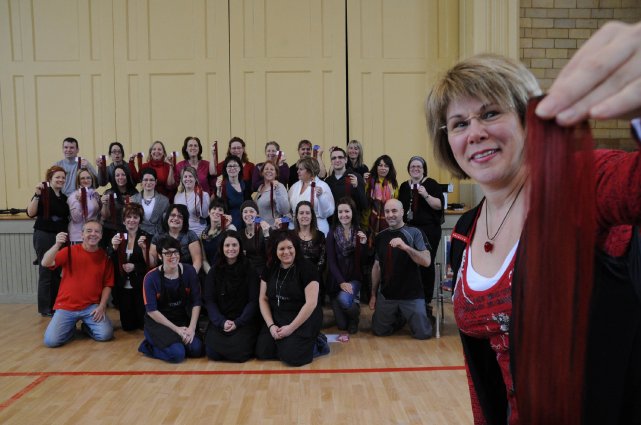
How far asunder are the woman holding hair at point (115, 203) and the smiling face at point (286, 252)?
6.62ft

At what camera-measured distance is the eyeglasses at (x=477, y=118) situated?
104 centimetres

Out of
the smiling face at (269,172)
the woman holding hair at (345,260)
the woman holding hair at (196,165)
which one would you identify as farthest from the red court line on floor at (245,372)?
the woman holding hair at (196,165)

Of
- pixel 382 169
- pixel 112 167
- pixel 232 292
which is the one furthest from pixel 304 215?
pixel 112 167

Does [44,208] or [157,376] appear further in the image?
[44,208]

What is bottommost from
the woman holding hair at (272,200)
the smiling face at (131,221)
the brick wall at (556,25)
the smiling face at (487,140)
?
the smiling face at (131,221)

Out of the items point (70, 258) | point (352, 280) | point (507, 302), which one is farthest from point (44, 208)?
point (507, 302)

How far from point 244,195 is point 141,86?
333 cm

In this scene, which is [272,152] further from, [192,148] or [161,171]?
[161,171]

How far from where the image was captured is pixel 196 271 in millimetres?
5559

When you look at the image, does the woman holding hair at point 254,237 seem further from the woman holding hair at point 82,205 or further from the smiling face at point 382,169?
the woman holding hair at point 82,205

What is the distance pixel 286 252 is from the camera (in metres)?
5.02

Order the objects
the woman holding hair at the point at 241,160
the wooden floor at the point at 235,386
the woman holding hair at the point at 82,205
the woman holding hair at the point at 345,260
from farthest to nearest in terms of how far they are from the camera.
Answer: the woman holding hair at the point at 241,160
the woman holding hair at the point at 82,205
the woman holding hair at the point at 345,260
the wooden floor at the point at 235,386

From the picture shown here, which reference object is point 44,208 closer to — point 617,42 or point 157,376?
point 157,376

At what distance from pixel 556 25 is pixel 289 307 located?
5.35 m
